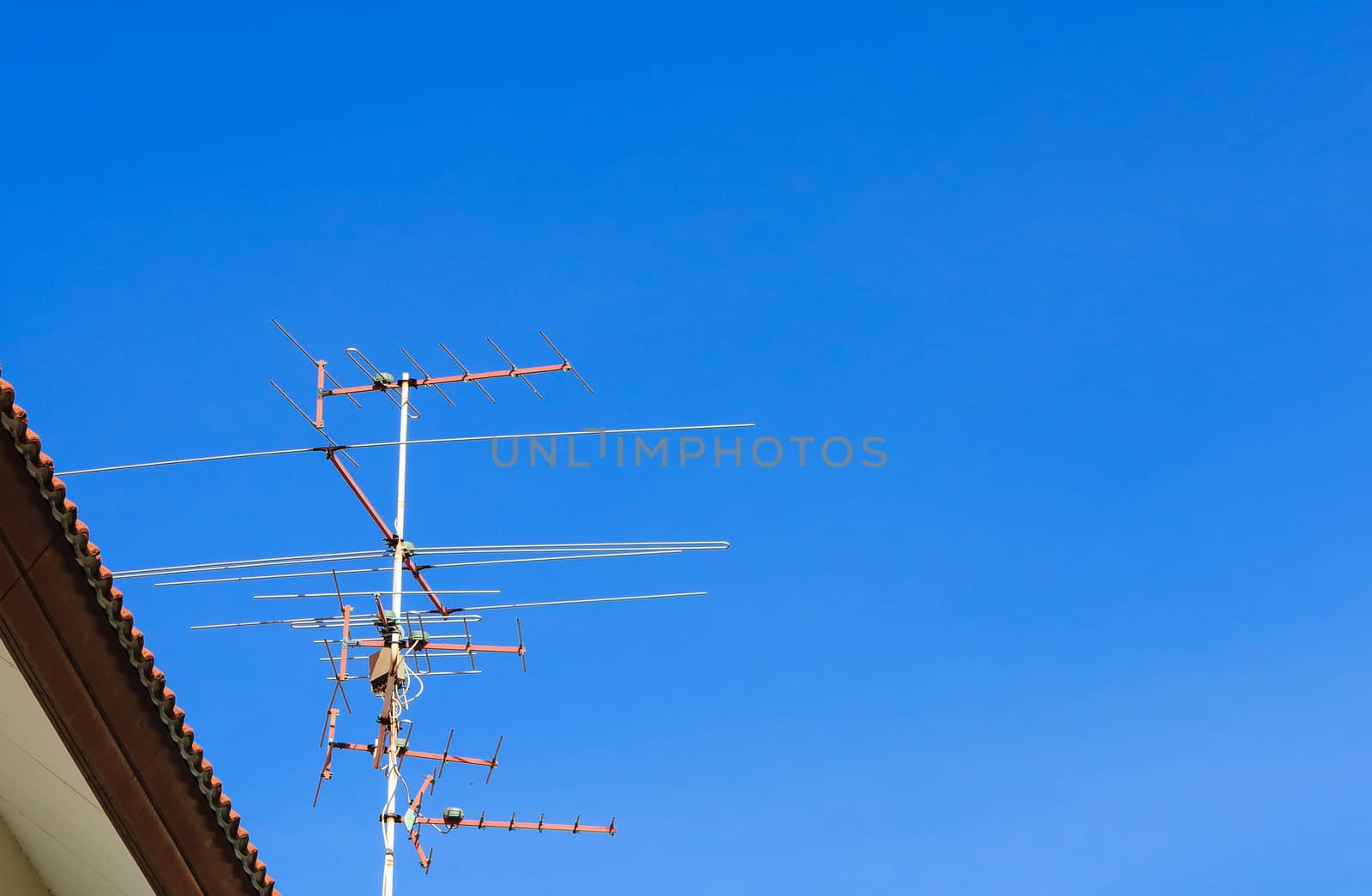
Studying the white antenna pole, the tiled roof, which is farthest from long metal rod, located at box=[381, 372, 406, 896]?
the tiled roof

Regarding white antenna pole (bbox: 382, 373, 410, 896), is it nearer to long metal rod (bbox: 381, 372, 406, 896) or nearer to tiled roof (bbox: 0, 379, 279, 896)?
long metal rod (bbox: 381, 372, 406, 896)

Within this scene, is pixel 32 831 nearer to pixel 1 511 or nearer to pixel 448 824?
pixel 1 511

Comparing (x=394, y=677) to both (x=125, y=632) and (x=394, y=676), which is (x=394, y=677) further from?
(x=125, y=632)

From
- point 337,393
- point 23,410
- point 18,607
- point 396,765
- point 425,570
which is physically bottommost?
point 18,607

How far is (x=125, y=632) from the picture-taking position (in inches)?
279

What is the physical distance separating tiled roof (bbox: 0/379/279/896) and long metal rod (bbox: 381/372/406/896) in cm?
290

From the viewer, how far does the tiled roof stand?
6.58 metres

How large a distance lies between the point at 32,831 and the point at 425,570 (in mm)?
4548

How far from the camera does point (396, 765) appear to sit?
445 inches

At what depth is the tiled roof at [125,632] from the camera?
21.6ft

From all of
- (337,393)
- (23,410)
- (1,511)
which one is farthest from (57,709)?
(337,393)

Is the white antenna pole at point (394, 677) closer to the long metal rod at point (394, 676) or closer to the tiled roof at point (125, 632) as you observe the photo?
the long metal rod at point (394, 676)

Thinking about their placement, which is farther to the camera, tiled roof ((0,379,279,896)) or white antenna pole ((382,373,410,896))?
white antenna pole ((382,373,410,896))

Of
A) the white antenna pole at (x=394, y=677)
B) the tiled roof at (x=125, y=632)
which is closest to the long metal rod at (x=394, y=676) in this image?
the white antenna pole at (x=394, y=677)
